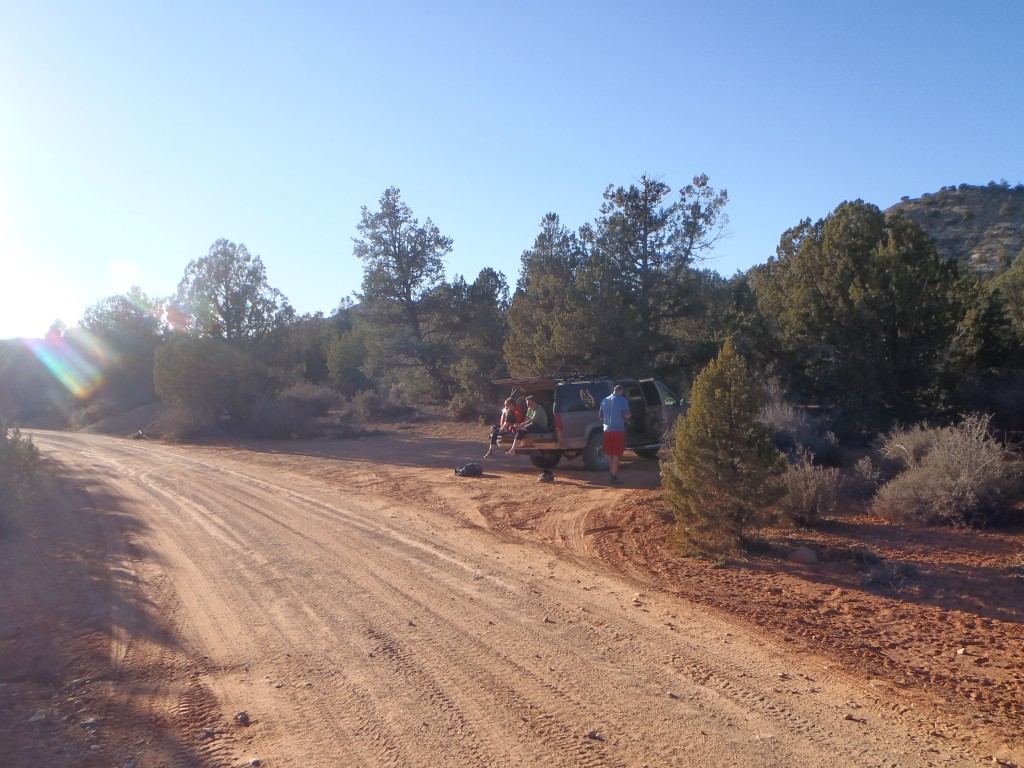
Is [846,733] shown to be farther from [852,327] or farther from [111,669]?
[852,327]

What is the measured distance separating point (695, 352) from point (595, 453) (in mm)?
9615

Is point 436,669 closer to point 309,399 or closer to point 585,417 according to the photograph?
point 585,417

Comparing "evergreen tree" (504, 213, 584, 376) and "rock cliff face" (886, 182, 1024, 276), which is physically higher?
"rock cliff face" (886, 182, 1024, 276)

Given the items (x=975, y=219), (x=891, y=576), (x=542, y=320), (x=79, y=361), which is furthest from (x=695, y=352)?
(x=975, y=219)

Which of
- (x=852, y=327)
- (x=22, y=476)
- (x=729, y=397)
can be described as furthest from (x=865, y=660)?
(x=852, y=327)

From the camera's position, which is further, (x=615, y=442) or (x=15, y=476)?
(x=615, y=442)

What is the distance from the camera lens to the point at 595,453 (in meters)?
17.0

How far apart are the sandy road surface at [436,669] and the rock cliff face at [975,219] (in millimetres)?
43894

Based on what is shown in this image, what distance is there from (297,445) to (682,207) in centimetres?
1512

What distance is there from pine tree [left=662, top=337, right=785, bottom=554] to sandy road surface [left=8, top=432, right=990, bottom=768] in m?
1.45

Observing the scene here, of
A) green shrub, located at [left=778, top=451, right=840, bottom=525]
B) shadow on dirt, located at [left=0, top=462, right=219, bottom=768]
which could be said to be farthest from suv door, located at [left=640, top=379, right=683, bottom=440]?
shadow on dirt, located at [left=0, top=462, right=219, bottom=768]

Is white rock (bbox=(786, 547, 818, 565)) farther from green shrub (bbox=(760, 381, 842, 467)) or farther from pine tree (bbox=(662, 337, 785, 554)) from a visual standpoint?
green shrub (bbox=(760, 381, 842, 467))

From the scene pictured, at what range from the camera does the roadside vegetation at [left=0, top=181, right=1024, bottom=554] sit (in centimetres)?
1039

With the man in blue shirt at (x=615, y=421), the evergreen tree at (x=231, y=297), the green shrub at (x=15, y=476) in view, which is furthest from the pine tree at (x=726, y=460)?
the evergreen tree at (x=231, y=297)
